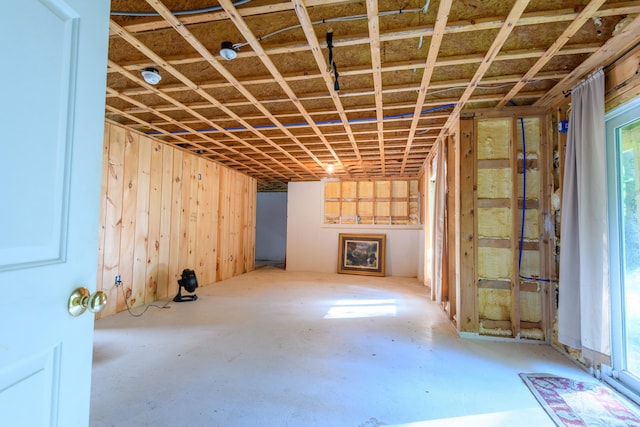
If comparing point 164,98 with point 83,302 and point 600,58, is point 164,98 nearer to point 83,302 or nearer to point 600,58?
point 83,302

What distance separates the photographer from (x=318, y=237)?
7898mm

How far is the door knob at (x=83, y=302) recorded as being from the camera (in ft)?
2.48

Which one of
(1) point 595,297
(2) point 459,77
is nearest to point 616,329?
(1) point 595,297

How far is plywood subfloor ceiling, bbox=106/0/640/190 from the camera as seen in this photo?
75.7 inches

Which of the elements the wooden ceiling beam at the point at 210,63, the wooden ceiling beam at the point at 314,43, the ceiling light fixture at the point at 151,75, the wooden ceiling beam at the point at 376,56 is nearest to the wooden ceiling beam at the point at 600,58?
the wooden ceiling beam at the point at 376,56

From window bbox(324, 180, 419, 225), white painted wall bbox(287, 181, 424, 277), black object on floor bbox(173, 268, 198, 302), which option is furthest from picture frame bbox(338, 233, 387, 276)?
black object on floor bbox(173, 268, 198, 302)

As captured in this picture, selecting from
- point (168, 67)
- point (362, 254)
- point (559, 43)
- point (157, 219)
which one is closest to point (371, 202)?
point (362, 254)

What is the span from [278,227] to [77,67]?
954 cm

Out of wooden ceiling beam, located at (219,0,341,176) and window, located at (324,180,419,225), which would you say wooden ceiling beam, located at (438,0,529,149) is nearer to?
wooden ceiling beam, located at (219,0,341,176)

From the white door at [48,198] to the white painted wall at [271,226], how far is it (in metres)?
9.37

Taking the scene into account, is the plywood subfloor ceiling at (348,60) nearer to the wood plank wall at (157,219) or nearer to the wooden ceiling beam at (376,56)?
the wooden ceiling beam at (376,56)

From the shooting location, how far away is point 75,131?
78 centimetres

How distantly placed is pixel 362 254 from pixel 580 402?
5.49 meters

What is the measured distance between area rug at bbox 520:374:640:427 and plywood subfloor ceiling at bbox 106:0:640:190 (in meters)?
2.49
